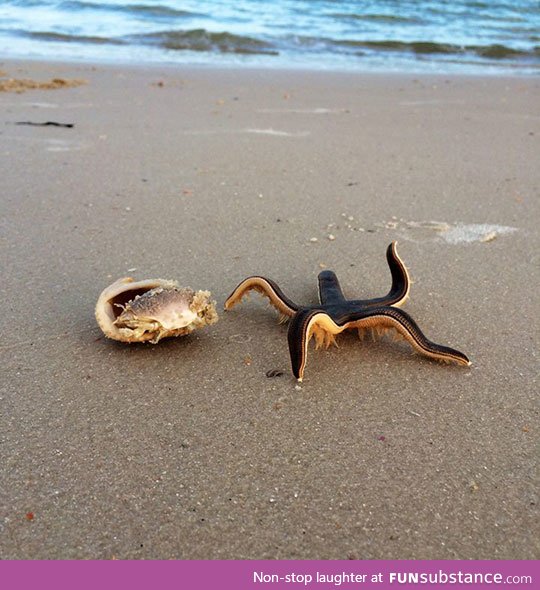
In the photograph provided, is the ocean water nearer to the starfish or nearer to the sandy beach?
the sandy beach

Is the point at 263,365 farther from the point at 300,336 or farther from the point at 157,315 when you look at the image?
the point at 157,315

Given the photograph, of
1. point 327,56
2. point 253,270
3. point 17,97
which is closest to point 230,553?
point 253,270

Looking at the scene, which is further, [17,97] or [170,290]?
[17,97]

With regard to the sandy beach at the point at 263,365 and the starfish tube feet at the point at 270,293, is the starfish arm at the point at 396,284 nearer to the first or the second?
the sandy beach at the point at 263,365

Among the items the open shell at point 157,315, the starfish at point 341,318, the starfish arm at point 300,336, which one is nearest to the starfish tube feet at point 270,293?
the starfish at point 341,318

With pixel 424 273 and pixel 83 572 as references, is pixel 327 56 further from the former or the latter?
pixel 83 572

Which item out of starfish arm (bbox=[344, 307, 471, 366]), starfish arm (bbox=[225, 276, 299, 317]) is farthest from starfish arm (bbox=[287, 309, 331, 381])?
starfish arm (bbox=[225, 276, 299, 317])
